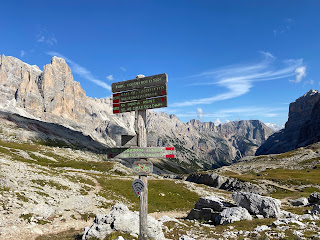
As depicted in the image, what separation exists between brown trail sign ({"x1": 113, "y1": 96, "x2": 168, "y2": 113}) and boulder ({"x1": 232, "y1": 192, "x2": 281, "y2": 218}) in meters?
23.6

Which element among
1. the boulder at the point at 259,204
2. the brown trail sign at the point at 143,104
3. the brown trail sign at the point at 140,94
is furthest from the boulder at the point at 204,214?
the brown trail sign at the point at 140,94

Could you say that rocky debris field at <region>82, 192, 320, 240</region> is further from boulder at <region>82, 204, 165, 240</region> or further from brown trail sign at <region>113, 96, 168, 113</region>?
brown trail sign at <region>113, 96, 168, 113</region>

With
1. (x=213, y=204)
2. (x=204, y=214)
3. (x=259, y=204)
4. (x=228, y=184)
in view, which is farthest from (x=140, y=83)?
(x=228, y=184)

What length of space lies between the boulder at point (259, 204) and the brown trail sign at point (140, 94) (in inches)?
945

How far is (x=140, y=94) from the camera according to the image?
13242mm

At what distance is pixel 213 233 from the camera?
19906mm

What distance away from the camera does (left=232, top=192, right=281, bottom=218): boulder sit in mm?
27156

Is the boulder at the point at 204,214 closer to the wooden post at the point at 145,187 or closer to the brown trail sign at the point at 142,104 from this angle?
the wooden post at the point at 145,187

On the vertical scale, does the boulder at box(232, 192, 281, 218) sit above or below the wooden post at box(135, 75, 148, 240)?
below

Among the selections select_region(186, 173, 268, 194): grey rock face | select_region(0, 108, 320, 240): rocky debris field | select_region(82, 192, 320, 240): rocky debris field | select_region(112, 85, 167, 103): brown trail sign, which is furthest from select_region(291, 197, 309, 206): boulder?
select_region(112, 85, 167, 103): brown trail sign

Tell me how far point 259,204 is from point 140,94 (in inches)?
970

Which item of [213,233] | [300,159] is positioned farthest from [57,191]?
[300,159]

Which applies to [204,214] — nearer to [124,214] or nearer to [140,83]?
[124,214]

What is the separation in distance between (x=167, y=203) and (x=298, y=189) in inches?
2238
